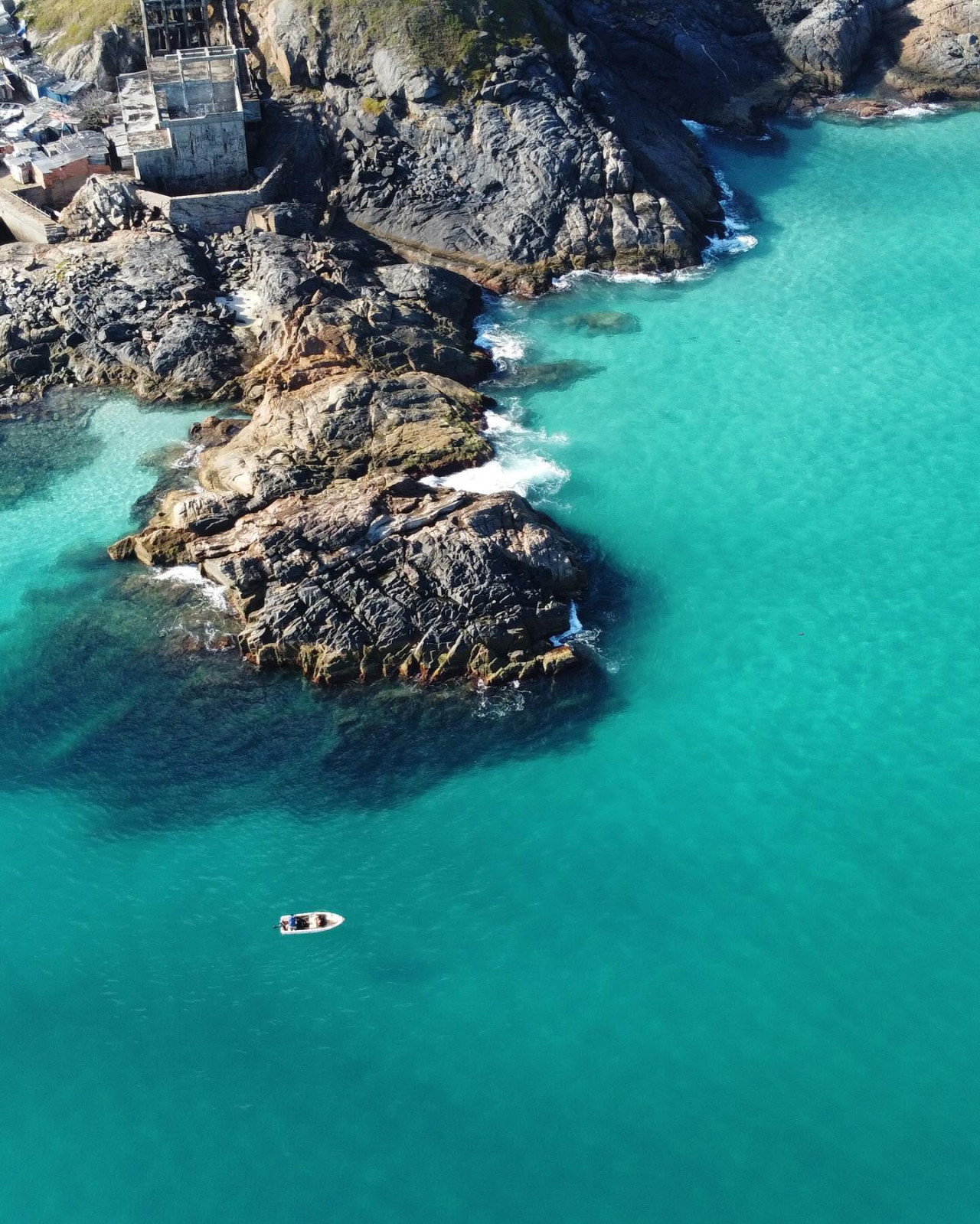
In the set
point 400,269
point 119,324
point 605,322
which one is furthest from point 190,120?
point 605,322

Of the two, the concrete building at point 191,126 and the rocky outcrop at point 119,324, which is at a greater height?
the concrete building at point 191,126

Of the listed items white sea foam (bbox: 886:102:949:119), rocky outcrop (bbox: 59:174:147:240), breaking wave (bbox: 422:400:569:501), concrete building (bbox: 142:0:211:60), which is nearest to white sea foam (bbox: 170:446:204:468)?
breaking wave (bbox: 422:400:569:501)

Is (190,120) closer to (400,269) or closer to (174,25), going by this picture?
(174,25)

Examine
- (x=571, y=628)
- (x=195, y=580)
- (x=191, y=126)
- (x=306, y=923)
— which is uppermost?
(x=191, y=126)

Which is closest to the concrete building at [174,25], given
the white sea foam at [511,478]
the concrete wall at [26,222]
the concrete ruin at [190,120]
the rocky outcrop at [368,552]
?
the concrete ruin at [190,120]

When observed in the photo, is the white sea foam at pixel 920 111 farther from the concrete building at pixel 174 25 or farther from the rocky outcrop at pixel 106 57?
the rocky outcrop at pixel 106 57

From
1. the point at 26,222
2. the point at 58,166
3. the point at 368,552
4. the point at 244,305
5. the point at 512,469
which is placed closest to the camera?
the point at 368,552

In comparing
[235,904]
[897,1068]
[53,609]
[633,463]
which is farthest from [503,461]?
[897,1068]
